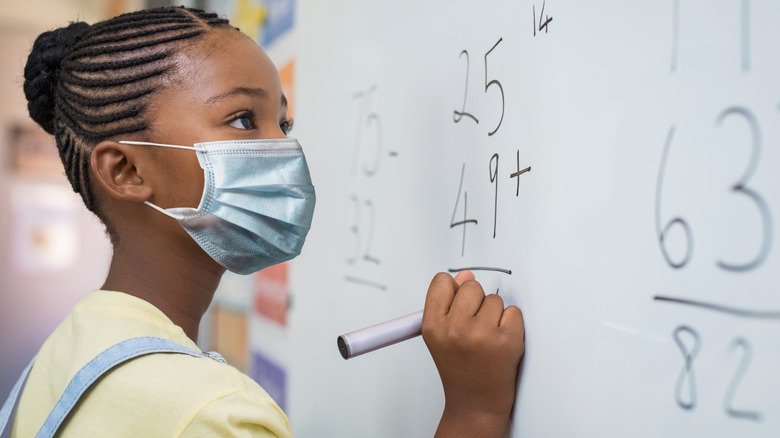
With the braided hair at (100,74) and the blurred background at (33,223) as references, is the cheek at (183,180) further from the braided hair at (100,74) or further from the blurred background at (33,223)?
the blurred background at (33,223)

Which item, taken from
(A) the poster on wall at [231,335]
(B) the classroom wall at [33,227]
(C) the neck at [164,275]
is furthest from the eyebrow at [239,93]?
(B) the classroom wall at [33,227]

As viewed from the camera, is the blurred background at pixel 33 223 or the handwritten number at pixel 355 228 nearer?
the handwritten number at pixel 355 228

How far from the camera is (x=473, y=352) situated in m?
0.52

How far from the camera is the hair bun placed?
68 cm

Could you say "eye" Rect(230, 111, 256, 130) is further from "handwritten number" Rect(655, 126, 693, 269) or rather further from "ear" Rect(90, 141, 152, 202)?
"handwritten number" Rect(655, 126, 693, 269)

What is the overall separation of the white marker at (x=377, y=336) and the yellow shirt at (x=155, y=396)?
73 mm

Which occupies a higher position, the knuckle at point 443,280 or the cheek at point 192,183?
the cheek at point 192,183

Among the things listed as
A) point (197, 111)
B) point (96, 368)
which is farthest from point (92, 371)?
point (197, 111)

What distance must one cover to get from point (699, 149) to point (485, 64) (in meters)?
0.25

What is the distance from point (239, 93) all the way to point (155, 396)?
11.3 inches

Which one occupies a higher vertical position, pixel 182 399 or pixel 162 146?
pixel 162 146

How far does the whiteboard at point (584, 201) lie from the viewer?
0.36 metres

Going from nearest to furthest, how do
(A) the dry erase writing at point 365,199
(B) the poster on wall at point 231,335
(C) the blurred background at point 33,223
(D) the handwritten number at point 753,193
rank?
1. (D) the handwritten number at point 753,193
2. (A) the dry erase writing at point 365,199
3. (B) the poster on wall at point 231,335
4. (C) the blurred background at point 33,223

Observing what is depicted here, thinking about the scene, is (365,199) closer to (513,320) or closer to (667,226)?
(513,320)
